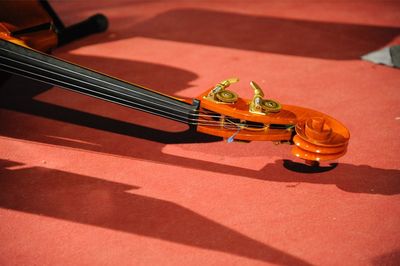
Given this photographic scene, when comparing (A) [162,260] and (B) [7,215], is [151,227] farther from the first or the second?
(B) [7,215]

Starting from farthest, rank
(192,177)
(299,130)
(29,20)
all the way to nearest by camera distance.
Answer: (29,20)
(192,177)
(299,130)

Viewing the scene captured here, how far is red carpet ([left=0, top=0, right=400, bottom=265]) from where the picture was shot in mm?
1228

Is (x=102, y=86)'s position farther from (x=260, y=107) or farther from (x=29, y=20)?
(x=29, y=20)

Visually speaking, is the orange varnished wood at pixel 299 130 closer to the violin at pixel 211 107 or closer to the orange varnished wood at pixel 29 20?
the violin at pixel 211 107

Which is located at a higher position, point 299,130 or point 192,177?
point 299,130

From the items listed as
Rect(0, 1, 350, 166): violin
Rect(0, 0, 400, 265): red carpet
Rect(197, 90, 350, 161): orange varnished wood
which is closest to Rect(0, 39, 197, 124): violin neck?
Rect(0, 1, 350, 166): violin

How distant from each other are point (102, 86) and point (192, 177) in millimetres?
464

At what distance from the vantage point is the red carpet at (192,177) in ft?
4.03

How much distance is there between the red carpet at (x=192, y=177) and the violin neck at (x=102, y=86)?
28 cm

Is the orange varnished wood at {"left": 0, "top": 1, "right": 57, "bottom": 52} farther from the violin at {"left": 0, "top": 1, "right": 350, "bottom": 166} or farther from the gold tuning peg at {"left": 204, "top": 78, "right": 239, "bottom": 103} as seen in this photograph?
the gold tuning peg at {"left": 204, "top": 78, "right": 239, "bottom": 103}

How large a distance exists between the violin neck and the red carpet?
28cm

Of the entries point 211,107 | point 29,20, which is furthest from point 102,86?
point 29,20

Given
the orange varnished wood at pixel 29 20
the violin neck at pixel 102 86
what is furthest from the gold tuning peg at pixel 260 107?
the orange varnished wood at pixel 29 20

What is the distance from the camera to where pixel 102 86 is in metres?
1.38
